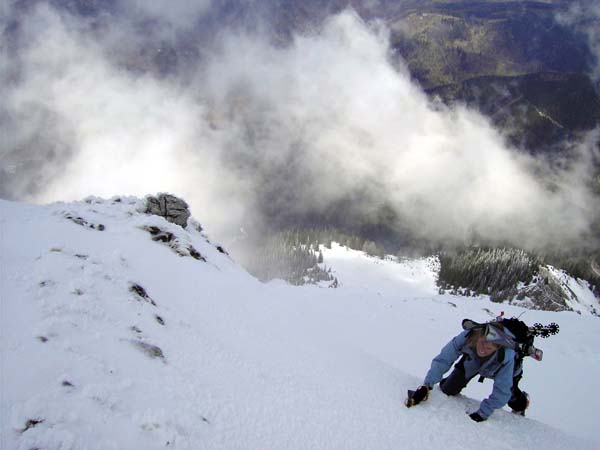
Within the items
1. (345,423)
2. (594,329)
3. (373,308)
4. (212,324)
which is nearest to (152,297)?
(212,324)

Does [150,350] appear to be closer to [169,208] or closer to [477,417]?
[477,417]

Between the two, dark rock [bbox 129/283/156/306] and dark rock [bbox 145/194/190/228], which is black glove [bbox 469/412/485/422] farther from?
dark rock [bbox 145/194/190/228]

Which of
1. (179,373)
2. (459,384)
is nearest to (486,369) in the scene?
(459,384)

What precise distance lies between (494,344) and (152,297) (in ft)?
34.9

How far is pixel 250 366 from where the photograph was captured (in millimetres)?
9328

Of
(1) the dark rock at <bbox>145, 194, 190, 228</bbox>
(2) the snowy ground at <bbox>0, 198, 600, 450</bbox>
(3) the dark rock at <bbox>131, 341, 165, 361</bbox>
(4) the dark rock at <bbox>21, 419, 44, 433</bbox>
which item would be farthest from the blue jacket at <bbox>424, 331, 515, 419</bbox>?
(1) the dark rock at <bbox>145, 194, 190, 228</bbox>

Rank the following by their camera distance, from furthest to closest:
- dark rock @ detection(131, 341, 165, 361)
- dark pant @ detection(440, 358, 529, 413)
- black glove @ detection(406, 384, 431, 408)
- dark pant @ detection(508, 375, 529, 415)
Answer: dark pant @ detection(508, 375, 529, 415)
dark pant @ detection(440, 358, 529, 413)
black glove @ detection(406, 384, 431, 408)
dark rock @ detection(131, 341, 165, 361)

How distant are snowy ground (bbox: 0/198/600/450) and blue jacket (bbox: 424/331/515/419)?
23.9 inches

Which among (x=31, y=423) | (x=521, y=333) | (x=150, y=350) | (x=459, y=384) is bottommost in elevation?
(x=31, y=423)

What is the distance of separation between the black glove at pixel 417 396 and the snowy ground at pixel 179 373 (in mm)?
224

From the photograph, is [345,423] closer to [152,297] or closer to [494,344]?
[494,344]

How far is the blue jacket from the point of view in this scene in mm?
8141

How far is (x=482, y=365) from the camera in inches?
343

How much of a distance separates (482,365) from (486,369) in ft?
0.49
